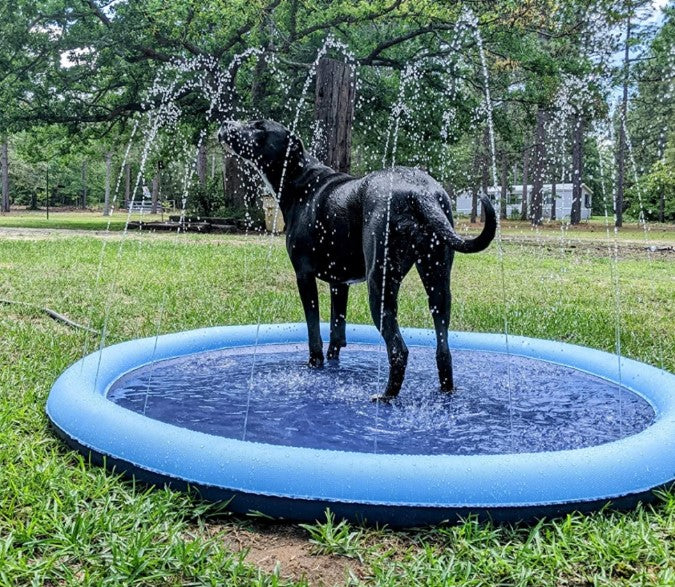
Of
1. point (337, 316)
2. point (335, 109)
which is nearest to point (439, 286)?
point (337, 316)

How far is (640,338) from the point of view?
623 cm

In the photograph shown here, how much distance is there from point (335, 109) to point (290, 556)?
6628mm

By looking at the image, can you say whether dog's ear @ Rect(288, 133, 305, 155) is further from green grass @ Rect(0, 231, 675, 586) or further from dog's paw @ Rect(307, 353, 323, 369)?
green grass @ Rect(0, 231, 675, 586)

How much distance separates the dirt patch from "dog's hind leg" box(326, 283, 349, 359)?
233 centimetres

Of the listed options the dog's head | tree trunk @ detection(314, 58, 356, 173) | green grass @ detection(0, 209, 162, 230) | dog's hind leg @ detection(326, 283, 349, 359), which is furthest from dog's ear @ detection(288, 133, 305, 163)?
green grass @ detection(0, 209, 162, 230)

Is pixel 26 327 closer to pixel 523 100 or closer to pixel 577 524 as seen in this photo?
pixel 577 524

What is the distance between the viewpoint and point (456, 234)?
341 cm

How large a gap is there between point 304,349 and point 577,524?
10.3ft

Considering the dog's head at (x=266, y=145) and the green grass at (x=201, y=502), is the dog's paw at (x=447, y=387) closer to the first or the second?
the green grass at (x=201, y=502)

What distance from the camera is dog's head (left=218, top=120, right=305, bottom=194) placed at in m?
4.29

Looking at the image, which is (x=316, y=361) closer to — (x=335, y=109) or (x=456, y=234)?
(x=456, y=234)

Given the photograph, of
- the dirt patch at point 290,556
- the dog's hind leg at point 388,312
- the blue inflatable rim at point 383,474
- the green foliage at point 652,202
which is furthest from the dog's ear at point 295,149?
the green foliage at point 652,202

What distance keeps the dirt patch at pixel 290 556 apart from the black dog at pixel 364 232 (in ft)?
4.51

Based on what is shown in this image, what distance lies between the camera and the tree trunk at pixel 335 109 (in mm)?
8133
